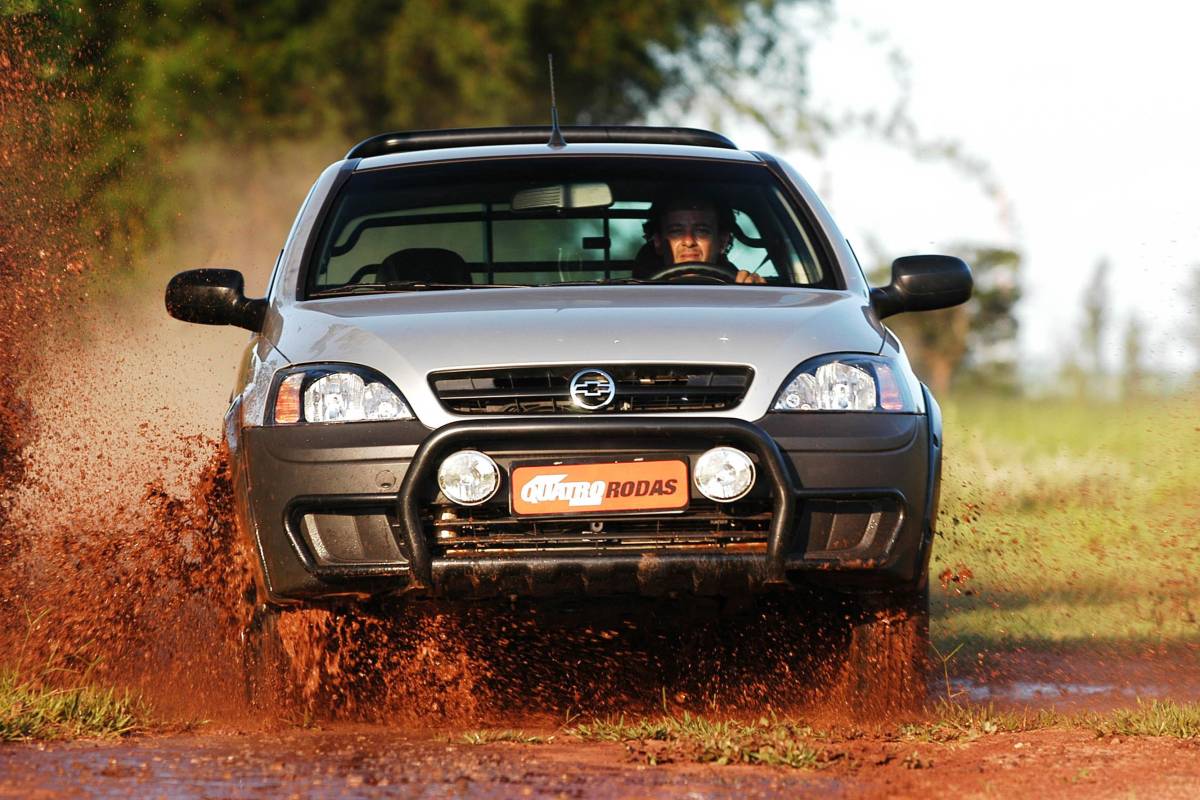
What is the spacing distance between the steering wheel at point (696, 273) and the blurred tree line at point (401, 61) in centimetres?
1595

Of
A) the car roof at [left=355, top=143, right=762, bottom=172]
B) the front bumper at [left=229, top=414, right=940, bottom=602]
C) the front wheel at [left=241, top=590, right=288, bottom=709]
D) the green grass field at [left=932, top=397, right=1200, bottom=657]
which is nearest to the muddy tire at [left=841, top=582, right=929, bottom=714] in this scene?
the green grass field at [left=932, top=397, right=1200, bottom=657]

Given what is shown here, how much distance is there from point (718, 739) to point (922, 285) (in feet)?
6.49

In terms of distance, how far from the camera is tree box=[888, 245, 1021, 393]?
71.2 ft

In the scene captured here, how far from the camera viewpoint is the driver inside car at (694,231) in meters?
6.40

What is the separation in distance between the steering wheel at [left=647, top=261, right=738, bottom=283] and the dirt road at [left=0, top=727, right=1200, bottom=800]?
5.28ft

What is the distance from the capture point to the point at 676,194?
6480mm

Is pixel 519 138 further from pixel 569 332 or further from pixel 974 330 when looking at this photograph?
pixel 974 330

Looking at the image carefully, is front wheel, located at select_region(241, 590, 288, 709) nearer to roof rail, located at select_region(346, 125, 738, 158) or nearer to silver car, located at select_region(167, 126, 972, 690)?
silver car, located at select_region(167, 126, 972, 690)

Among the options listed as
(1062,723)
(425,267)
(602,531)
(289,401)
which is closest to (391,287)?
(425,267)

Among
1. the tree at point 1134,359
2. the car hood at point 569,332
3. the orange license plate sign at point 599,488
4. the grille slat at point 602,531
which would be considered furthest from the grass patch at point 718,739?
the tree at point 1134,359

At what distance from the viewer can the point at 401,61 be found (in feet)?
88.8

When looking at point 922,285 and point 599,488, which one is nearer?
point 599,488

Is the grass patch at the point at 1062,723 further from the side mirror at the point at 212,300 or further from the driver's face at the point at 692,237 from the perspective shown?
the side mirror at the point at 212,300

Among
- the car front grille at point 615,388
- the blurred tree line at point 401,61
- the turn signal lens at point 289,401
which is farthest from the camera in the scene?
the blurred tree line at point 401,61
